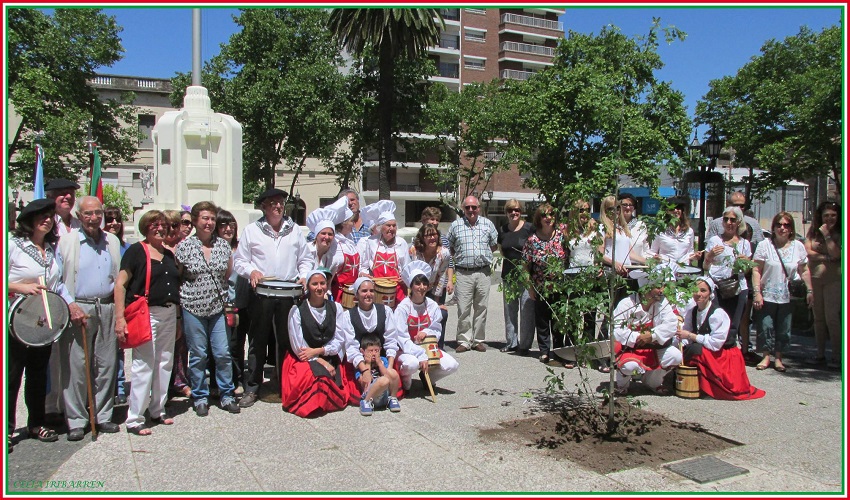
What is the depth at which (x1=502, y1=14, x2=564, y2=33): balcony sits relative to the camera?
202ft

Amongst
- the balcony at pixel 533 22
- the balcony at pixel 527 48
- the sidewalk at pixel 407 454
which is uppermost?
the balcony at pixel 533 22

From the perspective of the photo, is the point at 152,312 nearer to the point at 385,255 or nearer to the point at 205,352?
the point at 205,352

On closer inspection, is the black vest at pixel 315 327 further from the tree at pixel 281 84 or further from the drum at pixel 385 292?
the tree at pixel 281 84

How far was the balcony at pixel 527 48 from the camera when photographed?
202 ft

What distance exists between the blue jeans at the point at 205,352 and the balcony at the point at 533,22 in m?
59.7

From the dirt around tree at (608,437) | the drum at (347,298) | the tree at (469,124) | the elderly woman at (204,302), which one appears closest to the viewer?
the dirt around tree at (608,437)

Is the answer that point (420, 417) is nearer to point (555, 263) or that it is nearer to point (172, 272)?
point (555, 263)

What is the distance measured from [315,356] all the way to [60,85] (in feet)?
87.5

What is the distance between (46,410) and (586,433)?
4.11 meters

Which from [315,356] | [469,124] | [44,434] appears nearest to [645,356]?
[315,356]

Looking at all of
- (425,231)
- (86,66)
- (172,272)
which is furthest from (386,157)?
(172,272)

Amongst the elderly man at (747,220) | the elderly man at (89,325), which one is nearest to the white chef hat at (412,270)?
the elderly man at (89,325)

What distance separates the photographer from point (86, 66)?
96.6 ft

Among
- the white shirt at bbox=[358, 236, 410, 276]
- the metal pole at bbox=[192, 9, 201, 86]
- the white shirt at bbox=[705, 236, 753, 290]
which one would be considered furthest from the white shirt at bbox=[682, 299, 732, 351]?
the metal pole at bbox=[192, 9, 201, 86]
